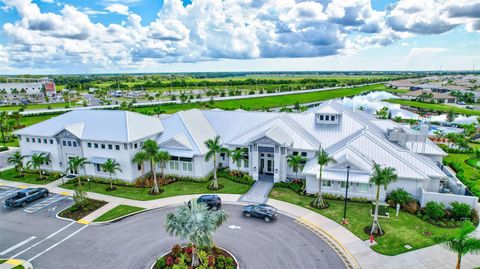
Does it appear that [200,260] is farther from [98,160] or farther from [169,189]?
[98,160]

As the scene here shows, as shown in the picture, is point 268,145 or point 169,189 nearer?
point 169,189

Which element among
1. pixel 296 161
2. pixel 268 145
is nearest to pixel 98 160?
pixel 268 145

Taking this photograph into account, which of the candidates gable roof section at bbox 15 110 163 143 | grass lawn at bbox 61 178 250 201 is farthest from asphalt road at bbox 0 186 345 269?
gable roof section at bbox 15 110 163 143

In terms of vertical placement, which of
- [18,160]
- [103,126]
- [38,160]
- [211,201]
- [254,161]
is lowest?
[211,201]

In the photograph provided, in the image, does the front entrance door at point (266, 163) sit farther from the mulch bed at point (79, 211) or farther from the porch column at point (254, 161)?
the mulch bed at point (79, 211)

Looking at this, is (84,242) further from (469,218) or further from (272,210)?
(469,218)

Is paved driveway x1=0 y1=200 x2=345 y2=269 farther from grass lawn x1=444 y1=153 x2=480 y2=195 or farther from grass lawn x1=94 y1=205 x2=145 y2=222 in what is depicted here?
grass lawn x1=444 y1=153 x2=480 y2=195

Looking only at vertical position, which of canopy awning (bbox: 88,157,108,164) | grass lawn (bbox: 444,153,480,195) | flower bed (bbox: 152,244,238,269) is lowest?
grass lawn (bbox: 444,153,480,195)
